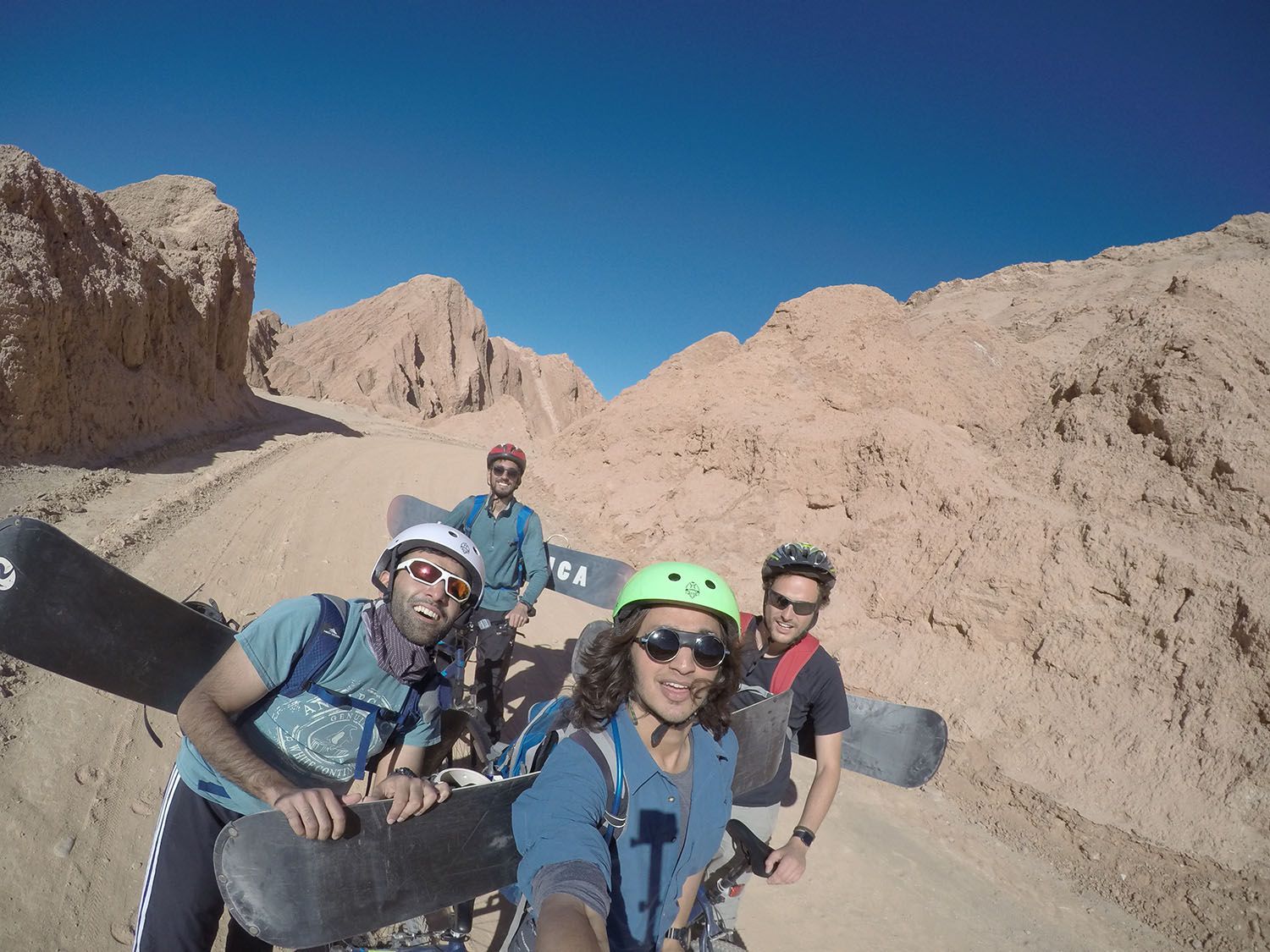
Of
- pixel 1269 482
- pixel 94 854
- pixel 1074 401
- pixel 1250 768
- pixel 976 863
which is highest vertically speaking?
pixel 1074 401

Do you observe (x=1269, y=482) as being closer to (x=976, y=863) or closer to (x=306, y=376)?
(x=976, y=863)

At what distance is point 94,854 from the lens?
3496 millimetres

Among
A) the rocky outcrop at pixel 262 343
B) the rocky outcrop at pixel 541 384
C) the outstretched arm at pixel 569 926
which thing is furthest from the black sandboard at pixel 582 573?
the rocky outcrop at pixel 541 384

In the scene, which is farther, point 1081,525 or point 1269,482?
point 1081,525

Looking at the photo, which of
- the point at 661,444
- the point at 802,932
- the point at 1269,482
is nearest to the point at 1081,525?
the point at 1269,482

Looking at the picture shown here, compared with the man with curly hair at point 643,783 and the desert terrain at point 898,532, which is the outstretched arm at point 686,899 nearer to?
the man with curly hair at point 643,783

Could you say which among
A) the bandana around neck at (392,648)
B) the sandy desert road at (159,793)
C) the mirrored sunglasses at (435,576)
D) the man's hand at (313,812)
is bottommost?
the sandy desert road at (159,793)

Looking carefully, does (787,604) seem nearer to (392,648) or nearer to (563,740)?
(563,740)

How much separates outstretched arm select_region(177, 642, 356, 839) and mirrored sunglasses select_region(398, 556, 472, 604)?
2.05 feet

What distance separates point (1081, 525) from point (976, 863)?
Result: 3868 mm

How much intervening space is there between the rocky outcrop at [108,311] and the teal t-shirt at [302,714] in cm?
1095

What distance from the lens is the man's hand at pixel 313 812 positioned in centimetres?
177

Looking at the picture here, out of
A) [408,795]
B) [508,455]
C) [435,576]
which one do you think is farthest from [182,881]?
[508,455]

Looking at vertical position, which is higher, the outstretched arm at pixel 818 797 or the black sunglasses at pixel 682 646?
the black sunglasses at pixel 682 646
